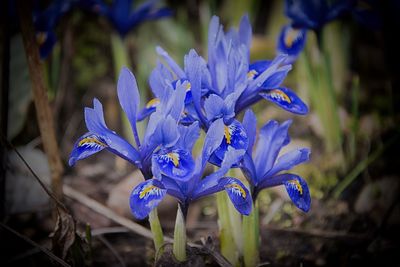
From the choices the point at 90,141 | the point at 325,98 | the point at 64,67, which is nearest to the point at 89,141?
the point at 90,141

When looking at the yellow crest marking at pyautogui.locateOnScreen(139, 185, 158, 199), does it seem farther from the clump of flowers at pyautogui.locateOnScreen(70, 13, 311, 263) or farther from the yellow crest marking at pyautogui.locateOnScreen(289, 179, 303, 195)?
the yellow crest marking at pyautogui.locateOnScreen(289, 179, 303, 195)

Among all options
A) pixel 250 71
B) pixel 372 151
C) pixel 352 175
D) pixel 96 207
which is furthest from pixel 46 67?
pixel 372 151

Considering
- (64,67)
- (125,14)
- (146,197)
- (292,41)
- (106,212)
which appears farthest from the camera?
(64,67)

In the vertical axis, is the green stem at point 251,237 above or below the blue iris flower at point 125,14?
below

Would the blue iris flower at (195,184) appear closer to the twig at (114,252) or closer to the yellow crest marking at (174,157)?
the yellow crest marking at (174,157)

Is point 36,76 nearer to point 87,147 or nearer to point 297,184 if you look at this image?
point 87,147

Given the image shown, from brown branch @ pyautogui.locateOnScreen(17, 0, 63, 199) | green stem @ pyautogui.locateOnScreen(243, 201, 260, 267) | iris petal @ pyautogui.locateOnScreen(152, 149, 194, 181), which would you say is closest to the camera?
iris petal @ pyautogui.locateOnScreen(152, 149, 194, 181)

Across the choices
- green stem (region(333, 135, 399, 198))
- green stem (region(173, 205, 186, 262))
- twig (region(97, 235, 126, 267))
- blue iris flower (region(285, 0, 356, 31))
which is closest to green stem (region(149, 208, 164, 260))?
green stem (region(173, 205, 186, 262))

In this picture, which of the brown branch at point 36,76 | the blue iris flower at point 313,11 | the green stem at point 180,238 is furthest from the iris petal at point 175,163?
the blue iris flower at point 313,11
